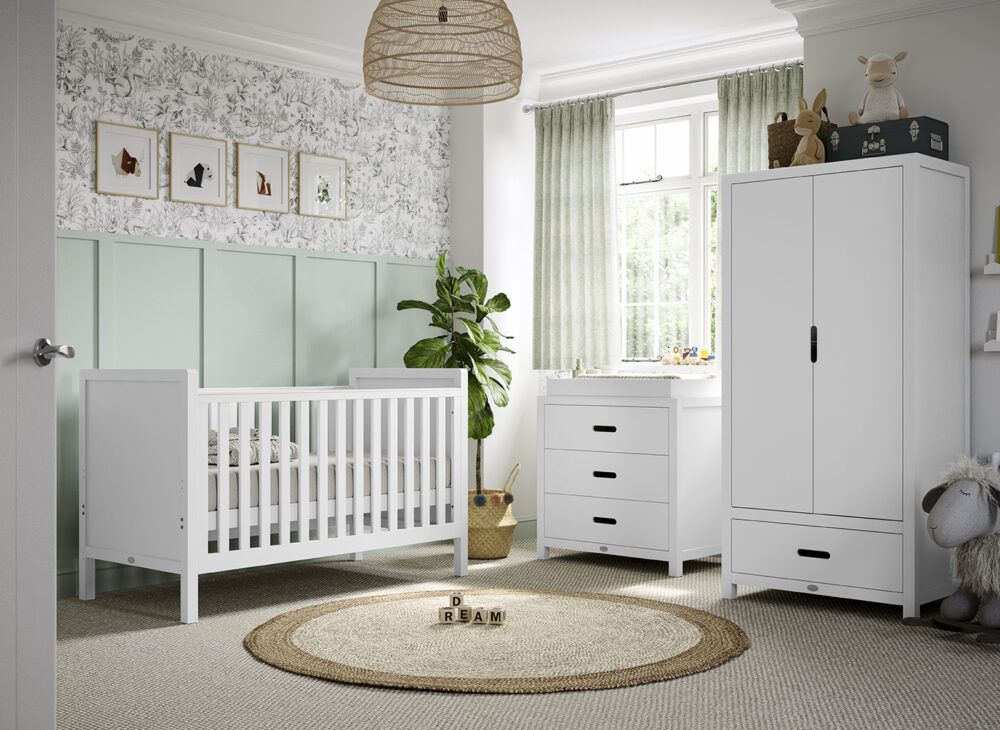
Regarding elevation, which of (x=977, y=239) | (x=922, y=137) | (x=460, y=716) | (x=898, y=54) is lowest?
(x=460, y=716)

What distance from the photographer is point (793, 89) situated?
4.45 m

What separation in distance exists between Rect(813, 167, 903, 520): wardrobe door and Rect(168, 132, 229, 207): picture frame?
89.7 inches

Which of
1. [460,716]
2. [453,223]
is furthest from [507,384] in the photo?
[460,716]

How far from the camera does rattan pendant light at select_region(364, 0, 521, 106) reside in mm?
3107

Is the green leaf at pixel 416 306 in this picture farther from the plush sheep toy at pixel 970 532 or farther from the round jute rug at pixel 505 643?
the plush sheep toy at pixel 970 532

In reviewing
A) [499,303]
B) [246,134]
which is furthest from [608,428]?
[246,134]

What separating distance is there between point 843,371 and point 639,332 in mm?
1698

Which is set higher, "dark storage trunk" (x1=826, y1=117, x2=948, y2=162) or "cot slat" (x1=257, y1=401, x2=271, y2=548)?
"dark storage trunk" (x1=826, y1=117, x2=948, y2=162)

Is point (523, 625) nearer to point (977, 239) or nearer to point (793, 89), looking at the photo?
point (977, 239)

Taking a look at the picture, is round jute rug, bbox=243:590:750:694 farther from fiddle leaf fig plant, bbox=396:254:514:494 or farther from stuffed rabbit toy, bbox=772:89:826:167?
stuffed rabbit toy, bbox=772:89:826:167

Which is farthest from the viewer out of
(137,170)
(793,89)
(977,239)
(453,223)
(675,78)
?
(453,223)

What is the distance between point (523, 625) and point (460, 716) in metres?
0.86

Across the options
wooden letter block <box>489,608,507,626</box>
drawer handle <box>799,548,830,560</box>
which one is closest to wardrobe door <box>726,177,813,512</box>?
drawer handle <box>799,548,830,560</box>

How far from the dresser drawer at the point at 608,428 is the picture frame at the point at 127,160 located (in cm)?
181
